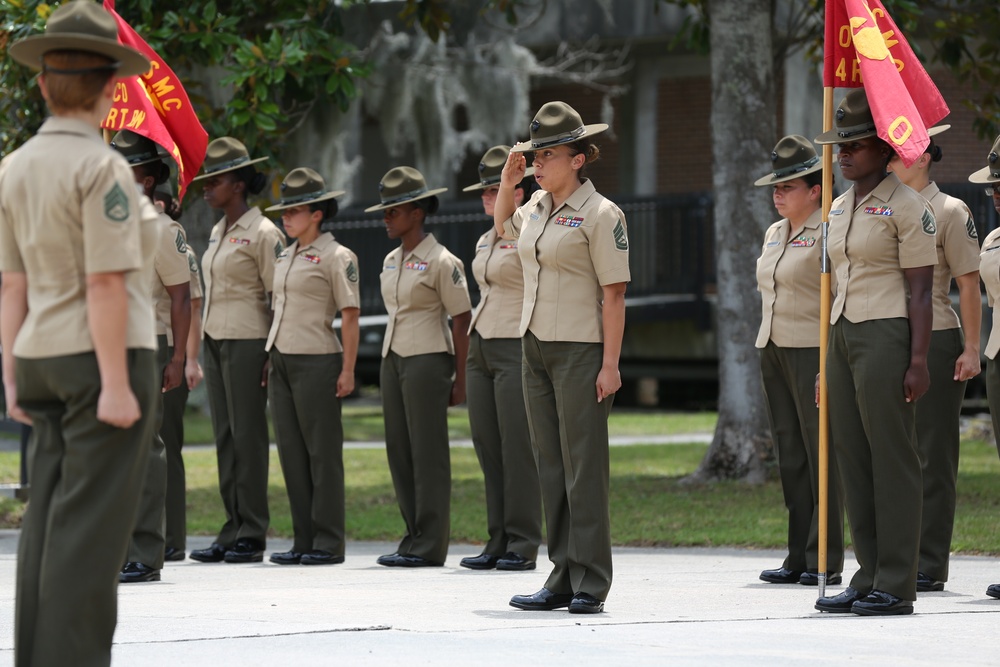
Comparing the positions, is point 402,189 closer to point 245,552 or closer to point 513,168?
point 513,168

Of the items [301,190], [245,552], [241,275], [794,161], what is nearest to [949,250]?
[794,161]

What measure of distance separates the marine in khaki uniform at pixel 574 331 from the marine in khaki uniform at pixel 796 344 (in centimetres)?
158

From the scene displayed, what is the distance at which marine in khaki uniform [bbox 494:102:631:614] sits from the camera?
6.80m

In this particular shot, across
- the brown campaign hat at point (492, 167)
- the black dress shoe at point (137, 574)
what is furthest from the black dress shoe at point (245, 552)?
the brown campaign hat at point (492, 167)

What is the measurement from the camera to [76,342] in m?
4.57

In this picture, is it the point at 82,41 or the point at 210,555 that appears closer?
the point at 82,41

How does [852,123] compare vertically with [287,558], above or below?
above

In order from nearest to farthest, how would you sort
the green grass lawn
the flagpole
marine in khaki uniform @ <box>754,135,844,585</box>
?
the flagpole, marine in khaki uniform @ <box>754,135,844,585</box>, the green grass lawn

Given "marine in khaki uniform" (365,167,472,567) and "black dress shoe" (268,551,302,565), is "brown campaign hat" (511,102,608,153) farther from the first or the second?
"black dress shoe" (268,551,302,565)

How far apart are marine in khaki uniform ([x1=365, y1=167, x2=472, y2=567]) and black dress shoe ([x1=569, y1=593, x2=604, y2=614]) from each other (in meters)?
2.38

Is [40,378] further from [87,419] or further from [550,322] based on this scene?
[550,322]

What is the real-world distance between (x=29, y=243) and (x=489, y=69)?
1961cm

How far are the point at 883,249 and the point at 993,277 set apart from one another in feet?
3.63

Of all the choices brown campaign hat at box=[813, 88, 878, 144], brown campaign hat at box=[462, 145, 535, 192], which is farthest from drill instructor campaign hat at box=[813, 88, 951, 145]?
brown campaign hat at box=[462, 145, 535, 192]
